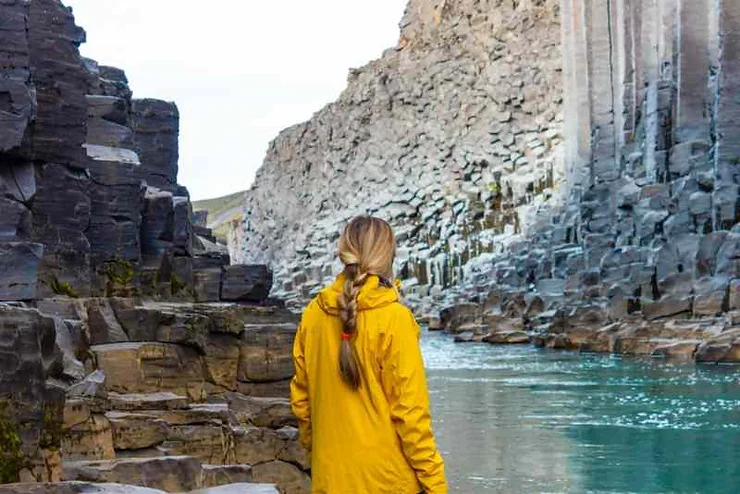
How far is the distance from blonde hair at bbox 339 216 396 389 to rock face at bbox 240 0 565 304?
211 feet

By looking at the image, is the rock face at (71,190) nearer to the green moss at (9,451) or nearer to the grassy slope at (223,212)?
the green moss at (9,451)

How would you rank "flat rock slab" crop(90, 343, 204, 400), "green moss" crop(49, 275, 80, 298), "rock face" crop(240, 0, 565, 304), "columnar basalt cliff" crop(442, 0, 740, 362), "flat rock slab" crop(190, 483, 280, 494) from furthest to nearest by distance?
"rock face" crop(240, 0, 565, 304) < "columnar basalt cliff" crop(442, 0, 740, 362) < "green moss" crop(49, 275, 80, 298) < "flat rock slab" crop(90, 343, 204, 400) < "flat rock slab" crop(190, 483, 280, 494)

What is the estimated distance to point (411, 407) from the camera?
445 centimetres

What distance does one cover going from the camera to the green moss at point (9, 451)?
6.83m

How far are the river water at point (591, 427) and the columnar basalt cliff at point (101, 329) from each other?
2605mm

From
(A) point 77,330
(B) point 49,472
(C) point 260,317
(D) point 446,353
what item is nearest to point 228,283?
(C) point 260,317

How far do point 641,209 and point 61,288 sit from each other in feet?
A: 101

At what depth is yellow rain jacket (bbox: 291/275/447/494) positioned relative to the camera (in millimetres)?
4457

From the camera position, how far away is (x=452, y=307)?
55.0m

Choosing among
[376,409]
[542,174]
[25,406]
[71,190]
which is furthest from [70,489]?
[542,174]

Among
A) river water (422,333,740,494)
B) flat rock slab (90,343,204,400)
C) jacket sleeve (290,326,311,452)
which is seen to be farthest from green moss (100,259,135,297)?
jacket sleeve (290,326,311,452)

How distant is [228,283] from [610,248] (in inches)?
1008

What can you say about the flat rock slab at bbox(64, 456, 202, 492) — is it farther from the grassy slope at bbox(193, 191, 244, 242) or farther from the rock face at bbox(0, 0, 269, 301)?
the grassy slope at bbox(193, 191, 244, 242)

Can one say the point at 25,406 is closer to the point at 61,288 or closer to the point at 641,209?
the point at 61,288
